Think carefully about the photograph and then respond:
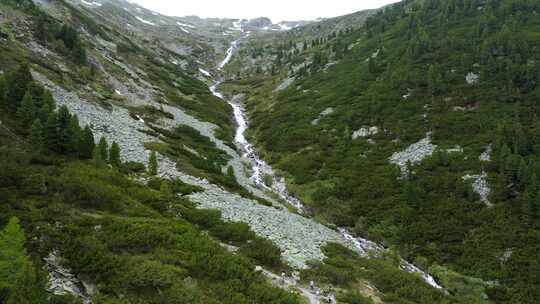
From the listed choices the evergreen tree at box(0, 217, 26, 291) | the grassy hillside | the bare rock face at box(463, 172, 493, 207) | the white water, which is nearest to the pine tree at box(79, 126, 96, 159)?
the evergreen tree at box(0, 217, 26, 291)

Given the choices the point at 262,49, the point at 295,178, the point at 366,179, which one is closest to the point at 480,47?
the point at 366,179

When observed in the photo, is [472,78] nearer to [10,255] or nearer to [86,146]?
[86,146]

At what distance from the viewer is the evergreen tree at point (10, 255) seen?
1095 cm

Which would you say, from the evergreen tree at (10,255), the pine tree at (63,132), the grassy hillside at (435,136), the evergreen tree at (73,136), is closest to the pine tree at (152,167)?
the evergreen tree at (73,136)

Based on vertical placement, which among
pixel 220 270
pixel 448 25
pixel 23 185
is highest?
pixel 448 25

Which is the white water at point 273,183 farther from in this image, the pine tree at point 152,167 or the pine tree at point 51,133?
the pine tree at point 51,133

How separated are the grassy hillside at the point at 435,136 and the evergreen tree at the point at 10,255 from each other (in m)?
26.4

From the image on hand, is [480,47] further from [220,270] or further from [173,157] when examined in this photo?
[220,270]

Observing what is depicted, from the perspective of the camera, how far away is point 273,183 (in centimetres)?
4384

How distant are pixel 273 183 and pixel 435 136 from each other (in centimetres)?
1998

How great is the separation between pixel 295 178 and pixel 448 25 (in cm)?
5674

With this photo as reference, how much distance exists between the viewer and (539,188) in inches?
1187

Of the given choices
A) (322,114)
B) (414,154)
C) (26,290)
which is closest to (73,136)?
(26,290)

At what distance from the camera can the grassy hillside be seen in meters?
29.4
